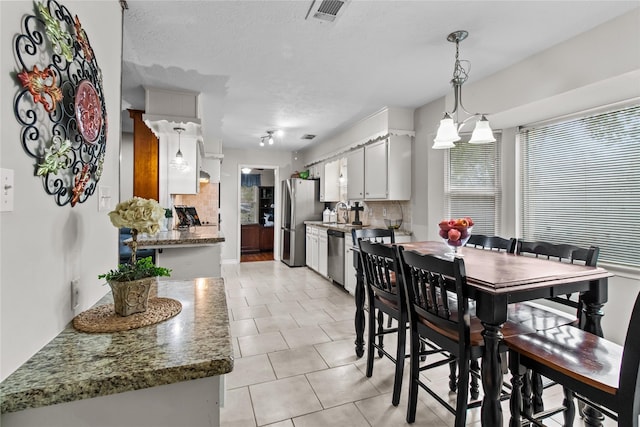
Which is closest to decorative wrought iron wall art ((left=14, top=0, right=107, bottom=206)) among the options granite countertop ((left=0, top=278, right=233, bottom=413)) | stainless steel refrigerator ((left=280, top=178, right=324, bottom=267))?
granite countertop ((left=0, top=278, right=233, bottom=413))

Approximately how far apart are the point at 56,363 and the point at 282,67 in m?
2.69

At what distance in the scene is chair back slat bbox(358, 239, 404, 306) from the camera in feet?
6.72

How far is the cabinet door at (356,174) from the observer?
469 centimetres

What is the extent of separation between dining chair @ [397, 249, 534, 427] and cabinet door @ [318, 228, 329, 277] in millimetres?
3199

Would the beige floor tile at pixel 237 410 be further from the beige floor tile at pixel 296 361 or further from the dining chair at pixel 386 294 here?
the dining chair at pixel 386 294

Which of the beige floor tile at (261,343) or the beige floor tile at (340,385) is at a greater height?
the beige floor tile at (261,343)

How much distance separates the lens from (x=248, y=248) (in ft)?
27.0

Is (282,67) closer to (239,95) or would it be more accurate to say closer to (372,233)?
(239,95)

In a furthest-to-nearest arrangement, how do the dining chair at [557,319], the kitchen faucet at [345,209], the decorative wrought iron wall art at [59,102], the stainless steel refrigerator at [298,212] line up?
the stainless steel refrigerator at [298,212] < the kitchen faucet at [345,209] < the dining chair at [557,319] < the decorative wrought iron wall art at [59,102]

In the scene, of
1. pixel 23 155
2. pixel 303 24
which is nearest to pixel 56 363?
pixel 23 155

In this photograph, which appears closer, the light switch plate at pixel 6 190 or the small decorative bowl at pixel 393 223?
the light switch plate at pixel 6 190

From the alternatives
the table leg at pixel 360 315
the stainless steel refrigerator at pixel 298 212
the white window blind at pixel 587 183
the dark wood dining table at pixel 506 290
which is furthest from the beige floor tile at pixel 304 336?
the stainless steel refrigerator at pixel 298 212

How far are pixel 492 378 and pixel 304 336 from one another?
6.16 feet

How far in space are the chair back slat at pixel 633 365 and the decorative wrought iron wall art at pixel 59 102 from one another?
1961 millimetres
